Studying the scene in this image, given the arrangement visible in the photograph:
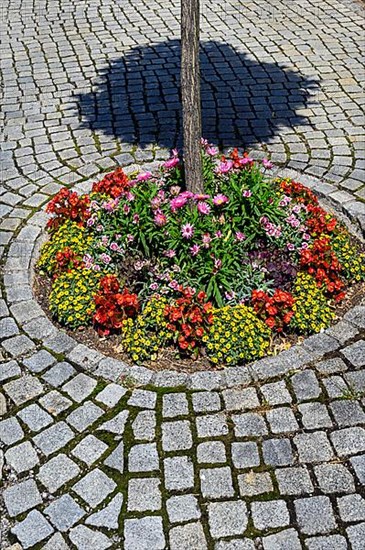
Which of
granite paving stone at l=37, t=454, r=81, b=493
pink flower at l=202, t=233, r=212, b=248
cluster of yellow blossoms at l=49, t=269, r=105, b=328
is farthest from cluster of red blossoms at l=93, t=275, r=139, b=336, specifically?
granite paving stone at l=37, t=454, r=81, b=493

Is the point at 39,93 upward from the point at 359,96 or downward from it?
downward

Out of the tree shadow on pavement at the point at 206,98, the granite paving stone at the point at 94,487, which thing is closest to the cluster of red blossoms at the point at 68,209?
the tree shadow on pavement at the point at 206,98

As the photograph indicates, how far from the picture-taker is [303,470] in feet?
13.3

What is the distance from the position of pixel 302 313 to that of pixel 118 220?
165 cm

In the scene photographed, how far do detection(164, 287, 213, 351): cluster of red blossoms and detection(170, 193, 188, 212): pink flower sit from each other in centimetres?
73

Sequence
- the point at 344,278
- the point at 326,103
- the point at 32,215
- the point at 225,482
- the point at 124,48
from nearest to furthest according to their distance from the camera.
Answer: the point at 225,482 < the point at 344,278 < the point at 32,215 < the point at 326,103 < the point at 124,48

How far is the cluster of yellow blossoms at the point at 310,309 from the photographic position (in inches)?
196

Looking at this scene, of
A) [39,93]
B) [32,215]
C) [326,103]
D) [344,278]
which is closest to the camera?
[344,278]

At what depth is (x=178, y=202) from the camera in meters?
5.29

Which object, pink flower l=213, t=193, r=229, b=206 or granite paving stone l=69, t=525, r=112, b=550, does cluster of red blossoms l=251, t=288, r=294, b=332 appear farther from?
granite paving stone l=69, t=525, r=112, b=550

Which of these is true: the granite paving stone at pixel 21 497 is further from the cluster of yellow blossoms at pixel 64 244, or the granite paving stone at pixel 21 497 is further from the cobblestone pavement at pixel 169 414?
the cluster of yellow blossoms at pixel 64 244

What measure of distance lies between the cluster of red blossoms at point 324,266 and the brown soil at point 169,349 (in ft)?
0.37

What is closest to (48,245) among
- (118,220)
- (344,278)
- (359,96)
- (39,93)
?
(118,220)

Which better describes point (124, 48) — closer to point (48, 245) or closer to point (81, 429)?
point (48, 245)
